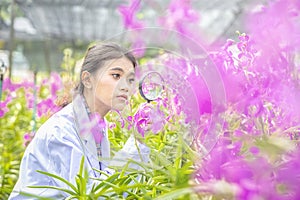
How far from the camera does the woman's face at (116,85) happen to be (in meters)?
1.02

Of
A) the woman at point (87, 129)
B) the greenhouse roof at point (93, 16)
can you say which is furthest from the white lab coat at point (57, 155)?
the greenhouse roof at point (93, 16)

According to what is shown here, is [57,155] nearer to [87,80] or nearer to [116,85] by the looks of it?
[87,80]

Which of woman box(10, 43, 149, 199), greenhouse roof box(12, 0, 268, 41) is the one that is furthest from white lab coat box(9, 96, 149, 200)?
greenhouse roof box(12, 0, 268, 41)

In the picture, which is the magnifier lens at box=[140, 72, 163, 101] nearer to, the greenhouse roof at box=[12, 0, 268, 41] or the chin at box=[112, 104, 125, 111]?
the chin at box=[112, 104, 125, 111]

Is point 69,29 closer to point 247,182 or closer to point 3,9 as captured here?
point 3,9

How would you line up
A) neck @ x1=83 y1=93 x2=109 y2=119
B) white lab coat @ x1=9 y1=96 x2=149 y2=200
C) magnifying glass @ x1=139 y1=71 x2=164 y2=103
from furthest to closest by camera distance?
white lab coat @ x1=9 y1=96 x2=149 y2=200 < neck @ x1=83 y1=93 x2=109 y2=119 < magnifying glass @ x1=139 y1=71 x2=164 y2=103

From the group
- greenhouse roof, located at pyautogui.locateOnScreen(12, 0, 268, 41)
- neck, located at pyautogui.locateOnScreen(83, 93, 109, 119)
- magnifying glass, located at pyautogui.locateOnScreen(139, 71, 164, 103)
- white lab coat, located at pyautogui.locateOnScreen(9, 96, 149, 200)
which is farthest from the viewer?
greenhouse roof, located at pyautogui.locateOnScreen(12, 0, 268, 41)

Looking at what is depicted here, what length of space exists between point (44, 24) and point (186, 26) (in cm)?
1343

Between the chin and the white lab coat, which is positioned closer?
the chin

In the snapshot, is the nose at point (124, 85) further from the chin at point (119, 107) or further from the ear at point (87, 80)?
the ear at point (87, 80)

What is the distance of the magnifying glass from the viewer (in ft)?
3.30

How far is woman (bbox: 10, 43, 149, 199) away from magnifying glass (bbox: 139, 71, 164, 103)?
0.03 metres

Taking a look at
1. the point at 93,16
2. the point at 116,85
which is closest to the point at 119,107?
the point at 116,85

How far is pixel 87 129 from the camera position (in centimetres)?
108
